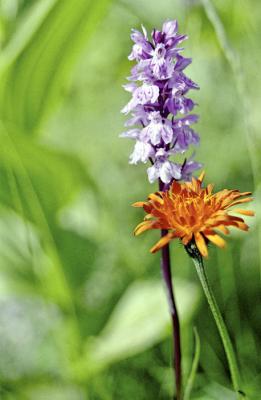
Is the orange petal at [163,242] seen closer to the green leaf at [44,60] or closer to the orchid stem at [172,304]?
the orchid stem at [172,304]

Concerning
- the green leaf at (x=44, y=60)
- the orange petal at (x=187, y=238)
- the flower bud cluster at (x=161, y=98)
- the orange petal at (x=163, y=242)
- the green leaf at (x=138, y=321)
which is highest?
the green leaf at (x=44, y=60)

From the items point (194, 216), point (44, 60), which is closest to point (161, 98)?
point (194, 216)

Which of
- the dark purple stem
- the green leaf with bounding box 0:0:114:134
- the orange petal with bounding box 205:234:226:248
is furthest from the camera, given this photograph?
the green leaf with bounding box 0:0:114:134

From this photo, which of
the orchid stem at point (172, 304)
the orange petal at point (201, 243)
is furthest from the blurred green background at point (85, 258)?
the orange petal at point (201, 243)

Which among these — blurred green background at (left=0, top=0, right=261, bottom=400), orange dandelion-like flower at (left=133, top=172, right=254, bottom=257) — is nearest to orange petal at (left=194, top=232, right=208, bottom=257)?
orange dandelion-like flower at (left=133, top=172, right=254, bottom=257)

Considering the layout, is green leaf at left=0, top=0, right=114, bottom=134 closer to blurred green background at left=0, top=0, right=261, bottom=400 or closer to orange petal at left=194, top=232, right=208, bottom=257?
blurred green background at left=0, top=0, right=261, bottom=400
